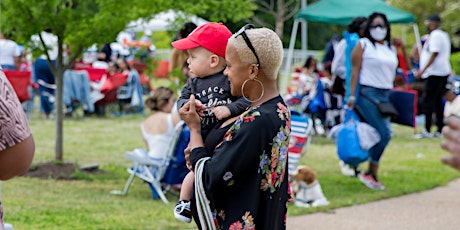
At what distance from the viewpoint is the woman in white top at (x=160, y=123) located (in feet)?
31.7

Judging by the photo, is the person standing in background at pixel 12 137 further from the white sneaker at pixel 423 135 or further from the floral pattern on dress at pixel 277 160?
the white sneaker at pixel 423 135

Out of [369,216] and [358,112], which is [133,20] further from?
[369,216]

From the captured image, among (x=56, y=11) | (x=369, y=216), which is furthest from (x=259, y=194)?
(x=56, y=11)

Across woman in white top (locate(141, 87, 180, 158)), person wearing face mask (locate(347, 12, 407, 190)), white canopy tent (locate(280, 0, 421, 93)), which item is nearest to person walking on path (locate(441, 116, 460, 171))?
woman in white top (locate(141, 87, 180, 158))

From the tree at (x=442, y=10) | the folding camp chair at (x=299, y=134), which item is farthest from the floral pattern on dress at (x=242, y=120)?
the tree at (x=442, y=10)

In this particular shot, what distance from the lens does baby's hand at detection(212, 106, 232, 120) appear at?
4.43 meters

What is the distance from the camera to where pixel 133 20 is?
10664 millimetres

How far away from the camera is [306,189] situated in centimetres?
955

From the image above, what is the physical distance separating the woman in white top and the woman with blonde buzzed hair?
522 cm

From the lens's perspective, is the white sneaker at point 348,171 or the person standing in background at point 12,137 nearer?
the person standing in background at point 12,137

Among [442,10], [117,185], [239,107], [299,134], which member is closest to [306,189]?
[299,134]

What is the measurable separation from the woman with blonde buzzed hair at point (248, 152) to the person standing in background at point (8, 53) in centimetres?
1356

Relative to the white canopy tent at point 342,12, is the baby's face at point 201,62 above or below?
above

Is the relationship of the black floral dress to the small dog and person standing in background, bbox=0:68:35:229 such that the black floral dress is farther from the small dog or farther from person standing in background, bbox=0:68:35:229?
the small dog
